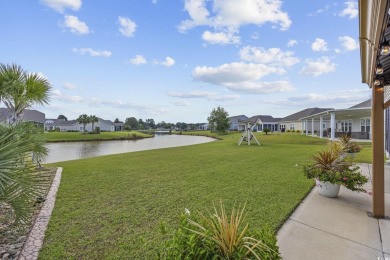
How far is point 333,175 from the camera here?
4883 mm

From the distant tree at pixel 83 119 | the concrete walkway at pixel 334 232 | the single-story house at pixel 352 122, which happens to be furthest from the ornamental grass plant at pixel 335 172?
the distant tree at pixel 83 119

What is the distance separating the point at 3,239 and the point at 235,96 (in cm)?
4622

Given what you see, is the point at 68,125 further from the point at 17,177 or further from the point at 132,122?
the point at 17,177

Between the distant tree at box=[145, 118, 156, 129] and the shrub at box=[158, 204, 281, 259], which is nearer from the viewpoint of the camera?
the shrub at box=[158, 204, 281, 259]

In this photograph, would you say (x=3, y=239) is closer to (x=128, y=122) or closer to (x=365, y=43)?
(x=365, y=43)

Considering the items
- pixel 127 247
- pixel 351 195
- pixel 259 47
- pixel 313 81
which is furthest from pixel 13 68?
pixel 313 81

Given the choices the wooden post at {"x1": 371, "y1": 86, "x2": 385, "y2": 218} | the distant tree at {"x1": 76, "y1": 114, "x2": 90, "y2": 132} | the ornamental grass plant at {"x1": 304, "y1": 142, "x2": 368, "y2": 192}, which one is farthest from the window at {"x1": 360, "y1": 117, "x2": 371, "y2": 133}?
the distant tree at {"x1": 76, "y1": 114, "x2": 90, "y2": 132}

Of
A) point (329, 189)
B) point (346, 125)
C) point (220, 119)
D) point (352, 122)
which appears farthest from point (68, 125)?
point (329, 189)

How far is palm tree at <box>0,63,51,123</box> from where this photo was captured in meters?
6.12

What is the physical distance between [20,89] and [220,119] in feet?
123

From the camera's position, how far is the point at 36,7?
29.2 feet

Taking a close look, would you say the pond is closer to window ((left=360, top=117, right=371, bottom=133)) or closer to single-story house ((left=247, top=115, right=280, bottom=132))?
window ((left=360, top=117, right=371, bottom=133))

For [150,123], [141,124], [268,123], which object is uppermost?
[150,123]

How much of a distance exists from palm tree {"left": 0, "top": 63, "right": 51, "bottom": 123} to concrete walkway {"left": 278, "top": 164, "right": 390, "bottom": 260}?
754 centimetres
